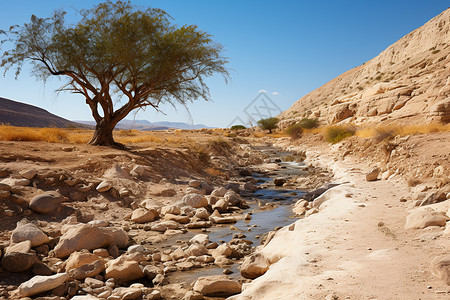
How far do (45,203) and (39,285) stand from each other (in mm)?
3498

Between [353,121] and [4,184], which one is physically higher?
[353,121]

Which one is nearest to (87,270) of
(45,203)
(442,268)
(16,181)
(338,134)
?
(45,203)

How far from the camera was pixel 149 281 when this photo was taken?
4418 millimetres

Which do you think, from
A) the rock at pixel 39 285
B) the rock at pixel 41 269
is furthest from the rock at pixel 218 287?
the rock at pixel 41 269

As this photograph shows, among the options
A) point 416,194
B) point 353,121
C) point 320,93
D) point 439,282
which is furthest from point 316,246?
point 320,93

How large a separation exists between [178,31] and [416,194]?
35.4 ft

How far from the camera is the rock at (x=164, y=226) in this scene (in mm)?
6793

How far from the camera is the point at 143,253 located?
17.7ft

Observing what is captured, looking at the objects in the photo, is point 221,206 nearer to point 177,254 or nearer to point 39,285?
point 177,254

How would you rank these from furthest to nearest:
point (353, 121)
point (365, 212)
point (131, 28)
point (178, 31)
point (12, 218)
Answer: point (353, 121) → point (178, 31) → point (131, 28) → point (12, 218) → point (365, 212)

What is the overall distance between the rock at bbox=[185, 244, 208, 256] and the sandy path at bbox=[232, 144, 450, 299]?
114cm

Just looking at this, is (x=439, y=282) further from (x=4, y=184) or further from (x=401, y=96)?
(x=401, y=96)

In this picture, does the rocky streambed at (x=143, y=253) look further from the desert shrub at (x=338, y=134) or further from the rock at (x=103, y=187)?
the desert shrub at (x=338, y=134)

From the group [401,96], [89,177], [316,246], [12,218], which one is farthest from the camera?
[401,96]
